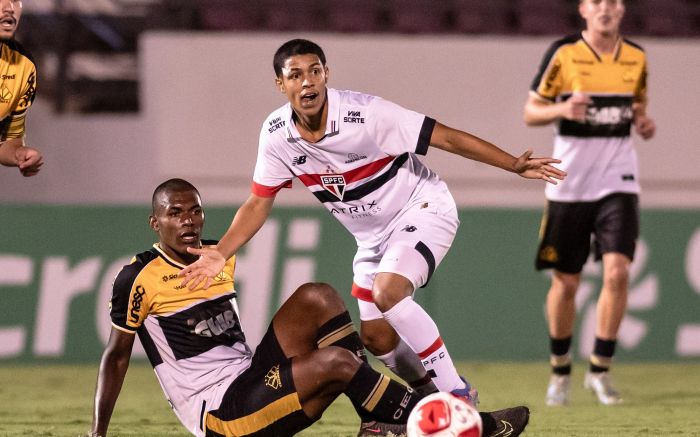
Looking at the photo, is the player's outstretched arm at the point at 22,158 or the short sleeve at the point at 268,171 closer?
the short sleeve at the point at 268,171

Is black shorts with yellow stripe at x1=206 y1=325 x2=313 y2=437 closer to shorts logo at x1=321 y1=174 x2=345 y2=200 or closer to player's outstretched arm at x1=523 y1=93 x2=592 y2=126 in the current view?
shorts logo at x1=321 y1=174 x2=345 y2=200

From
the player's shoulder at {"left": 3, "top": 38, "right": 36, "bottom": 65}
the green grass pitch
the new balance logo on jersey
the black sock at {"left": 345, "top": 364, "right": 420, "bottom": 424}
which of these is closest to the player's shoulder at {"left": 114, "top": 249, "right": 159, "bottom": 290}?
the new balance logo on jersey

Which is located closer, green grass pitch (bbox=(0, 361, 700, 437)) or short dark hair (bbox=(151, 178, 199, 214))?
short dark hair (bbox=(151, 178, 199, 214))

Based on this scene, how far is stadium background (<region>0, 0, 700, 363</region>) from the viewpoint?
930 cm

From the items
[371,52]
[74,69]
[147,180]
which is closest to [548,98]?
[371,52]

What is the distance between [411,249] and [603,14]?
2658 mm

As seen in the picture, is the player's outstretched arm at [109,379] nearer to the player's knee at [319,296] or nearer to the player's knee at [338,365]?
the player's knee at [319,296]

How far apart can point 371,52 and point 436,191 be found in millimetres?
5681

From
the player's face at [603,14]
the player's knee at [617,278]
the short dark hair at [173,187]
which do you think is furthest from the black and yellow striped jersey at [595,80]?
the short dark hair at [173,187]

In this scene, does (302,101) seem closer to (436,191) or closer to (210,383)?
(436,191)

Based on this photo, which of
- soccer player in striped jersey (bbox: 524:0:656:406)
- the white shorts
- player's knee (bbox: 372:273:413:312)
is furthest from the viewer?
soccer player in striped jersey (bbox: 524:0:656:406)

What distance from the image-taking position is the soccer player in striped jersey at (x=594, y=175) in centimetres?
725

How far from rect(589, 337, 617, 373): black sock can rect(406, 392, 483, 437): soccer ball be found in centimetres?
310

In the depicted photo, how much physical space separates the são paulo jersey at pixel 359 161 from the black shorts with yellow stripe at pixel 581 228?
1872 millimetres
